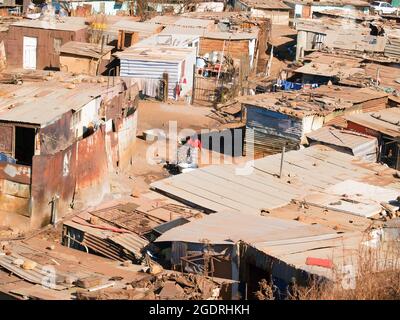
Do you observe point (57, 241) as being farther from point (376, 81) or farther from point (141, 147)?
point (376, 81)

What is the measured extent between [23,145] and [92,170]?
56.8 inches

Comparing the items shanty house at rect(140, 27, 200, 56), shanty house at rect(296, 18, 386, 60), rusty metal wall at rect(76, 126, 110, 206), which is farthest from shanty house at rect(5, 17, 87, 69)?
rusty metal wall at rect(76, 126, 110, 206)

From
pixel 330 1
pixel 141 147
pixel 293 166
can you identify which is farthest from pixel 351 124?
pixel 330 1

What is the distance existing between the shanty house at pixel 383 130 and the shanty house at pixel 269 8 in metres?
23.9

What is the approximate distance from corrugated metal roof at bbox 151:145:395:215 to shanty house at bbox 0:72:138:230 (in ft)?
6.03

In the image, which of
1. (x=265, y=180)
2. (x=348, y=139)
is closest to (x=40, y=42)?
(x=348, y=139)

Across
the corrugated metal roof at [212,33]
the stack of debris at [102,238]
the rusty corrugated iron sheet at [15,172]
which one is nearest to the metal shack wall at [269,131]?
the stack of debris at [102,238]

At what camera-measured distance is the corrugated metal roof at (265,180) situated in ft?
45.1

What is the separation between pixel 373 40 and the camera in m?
30.7

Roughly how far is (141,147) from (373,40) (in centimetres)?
1338

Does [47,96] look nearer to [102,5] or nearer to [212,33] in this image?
[212,33]

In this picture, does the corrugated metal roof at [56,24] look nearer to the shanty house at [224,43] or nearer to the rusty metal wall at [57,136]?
the shanty house at [224,43]

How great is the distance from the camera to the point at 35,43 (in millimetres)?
27984
